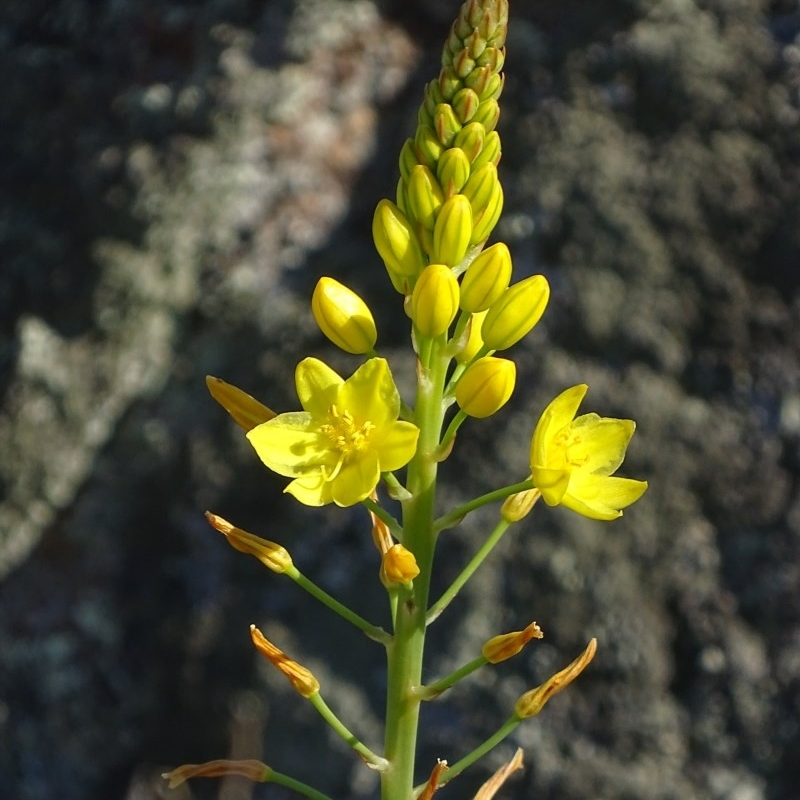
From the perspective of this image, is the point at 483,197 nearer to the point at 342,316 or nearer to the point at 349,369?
the point at 342,316

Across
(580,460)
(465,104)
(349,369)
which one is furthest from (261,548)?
(349,369)

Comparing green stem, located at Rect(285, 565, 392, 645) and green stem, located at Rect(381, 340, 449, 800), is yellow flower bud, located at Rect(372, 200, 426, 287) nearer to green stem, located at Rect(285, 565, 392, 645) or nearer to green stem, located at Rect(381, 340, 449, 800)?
green stem, located at Rect(381, 340, 449, 800)

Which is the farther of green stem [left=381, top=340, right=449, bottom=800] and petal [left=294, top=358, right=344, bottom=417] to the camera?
petal [left=294, top=358, right=344, bottom=417]

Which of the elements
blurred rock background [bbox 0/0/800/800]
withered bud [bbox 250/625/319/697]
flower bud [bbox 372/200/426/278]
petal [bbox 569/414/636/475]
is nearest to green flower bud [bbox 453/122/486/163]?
flower bud [bbox 372/200/426/278]

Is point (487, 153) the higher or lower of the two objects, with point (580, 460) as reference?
higher

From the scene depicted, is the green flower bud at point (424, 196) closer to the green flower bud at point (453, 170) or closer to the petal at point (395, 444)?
the green flower bud at point (453, 170)

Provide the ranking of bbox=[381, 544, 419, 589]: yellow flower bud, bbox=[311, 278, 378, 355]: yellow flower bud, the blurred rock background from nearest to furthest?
bbox=[381, 544, 419, 589]: yellow flower bud
bbox=[311, 278, 378, 355]: yellow flower bud
the blurred rock background
